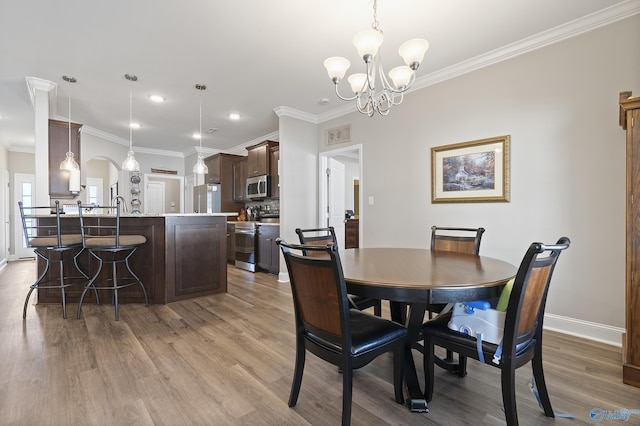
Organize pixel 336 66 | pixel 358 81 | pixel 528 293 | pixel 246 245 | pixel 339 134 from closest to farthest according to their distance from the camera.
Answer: pixel 528 293
pixel 336 66
pixel 358 81
pixel 339 134
pixel 246 245

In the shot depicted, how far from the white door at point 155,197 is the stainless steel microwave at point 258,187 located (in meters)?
3.21

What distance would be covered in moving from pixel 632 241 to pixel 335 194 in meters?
3.57

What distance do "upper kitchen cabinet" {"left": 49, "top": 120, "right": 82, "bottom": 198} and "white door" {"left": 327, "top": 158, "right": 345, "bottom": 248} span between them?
3.68 metres

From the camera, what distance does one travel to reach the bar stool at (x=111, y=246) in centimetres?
290

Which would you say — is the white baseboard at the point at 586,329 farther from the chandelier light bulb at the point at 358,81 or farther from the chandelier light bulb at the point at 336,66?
the chandelier light bulb at the point at 336,66

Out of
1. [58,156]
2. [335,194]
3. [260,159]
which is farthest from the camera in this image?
[260,159]

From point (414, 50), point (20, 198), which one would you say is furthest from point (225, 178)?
point (414, 50)

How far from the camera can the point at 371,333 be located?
1438 mm

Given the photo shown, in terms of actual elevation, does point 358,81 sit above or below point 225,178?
above

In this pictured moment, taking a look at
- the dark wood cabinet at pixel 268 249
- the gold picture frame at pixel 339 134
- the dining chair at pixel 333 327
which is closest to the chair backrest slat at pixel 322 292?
the dining chair at pixel 333 327

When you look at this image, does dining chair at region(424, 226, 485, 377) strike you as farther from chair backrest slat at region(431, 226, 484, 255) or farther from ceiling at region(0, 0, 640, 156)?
ceiling at region(0, 0, 640, 156)

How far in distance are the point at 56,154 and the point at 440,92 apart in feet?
16.8

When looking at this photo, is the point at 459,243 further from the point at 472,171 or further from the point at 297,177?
the point at 297,177

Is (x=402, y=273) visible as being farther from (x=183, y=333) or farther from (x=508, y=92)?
(x=508, y=92)
